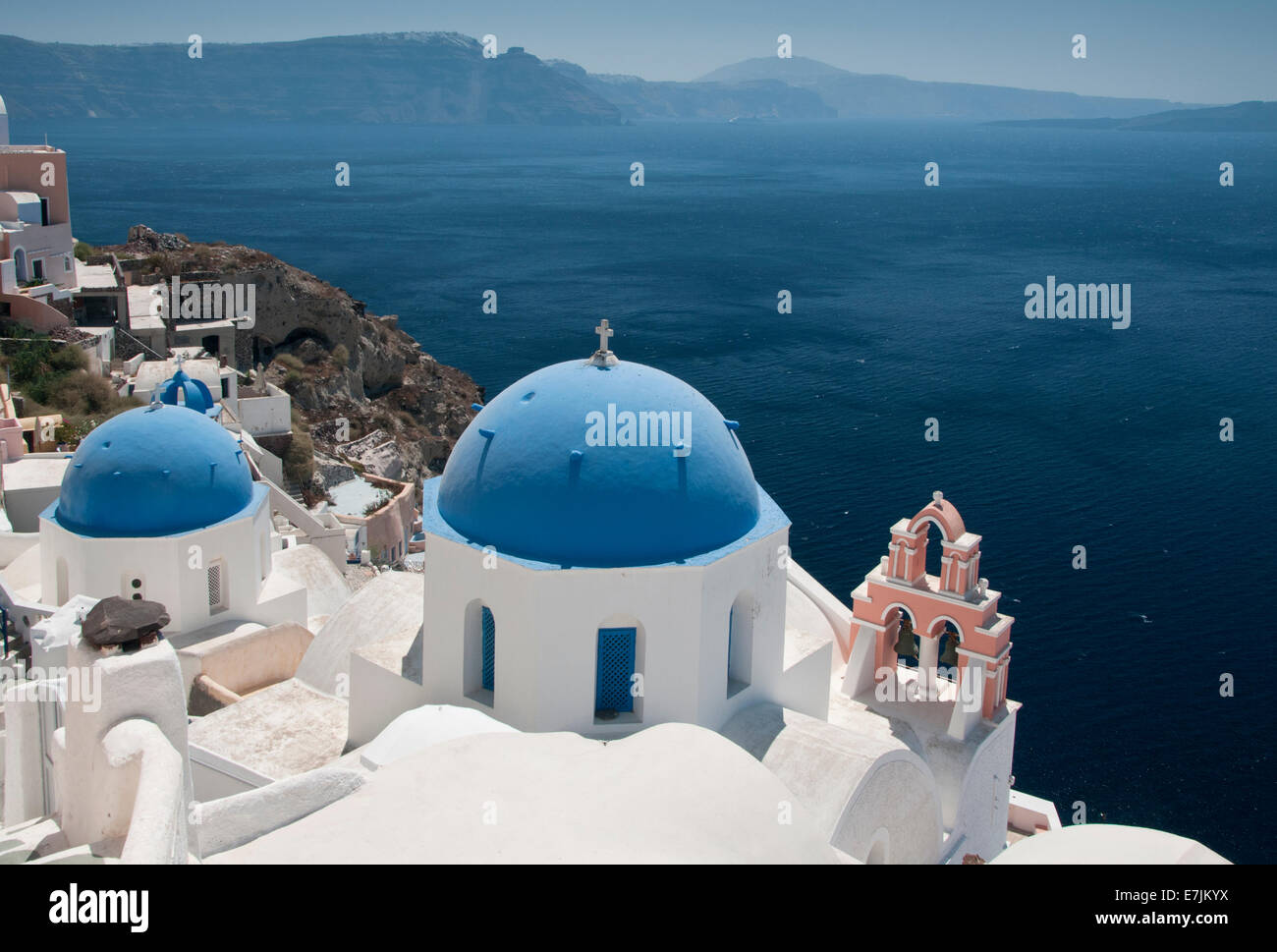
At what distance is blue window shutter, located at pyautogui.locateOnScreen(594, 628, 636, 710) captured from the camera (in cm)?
1365

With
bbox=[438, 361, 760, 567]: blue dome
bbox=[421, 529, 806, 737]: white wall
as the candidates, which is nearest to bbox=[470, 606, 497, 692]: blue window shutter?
bbox=[421, 529, 806, 737]: white wall

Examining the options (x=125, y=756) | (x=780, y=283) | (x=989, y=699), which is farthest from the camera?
(x=780, y=283)

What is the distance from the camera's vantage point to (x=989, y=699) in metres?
16.0

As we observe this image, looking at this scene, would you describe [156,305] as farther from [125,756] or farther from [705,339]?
[125,756]

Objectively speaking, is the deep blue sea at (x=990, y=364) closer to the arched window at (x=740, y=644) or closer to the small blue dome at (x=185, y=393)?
the arched window at (x=740, y=644)

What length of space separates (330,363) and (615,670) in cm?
3770

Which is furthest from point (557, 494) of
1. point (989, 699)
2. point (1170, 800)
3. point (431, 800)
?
point (1170, 800)

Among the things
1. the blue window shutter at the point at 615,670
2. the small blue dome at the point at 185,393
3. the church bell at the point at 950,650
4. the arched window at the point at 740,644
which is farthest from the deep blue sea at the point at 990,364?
the small blue dome at the point at 185,393

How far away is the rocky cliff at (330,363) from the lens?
151 ft

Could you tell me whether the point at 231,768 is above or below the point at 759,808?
below

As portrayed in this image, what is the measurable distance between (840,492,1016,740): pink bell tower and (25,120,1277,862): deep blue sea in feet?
39.7

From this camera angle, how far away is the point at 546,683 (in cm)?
1334

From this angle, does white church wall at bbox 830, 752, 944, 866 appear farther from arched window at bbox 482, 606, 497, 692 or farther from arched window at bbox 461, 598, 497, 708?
arched window at bbox 482, 606, 497, 692

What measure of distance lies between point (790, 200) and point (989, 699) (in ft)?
424
